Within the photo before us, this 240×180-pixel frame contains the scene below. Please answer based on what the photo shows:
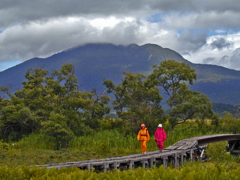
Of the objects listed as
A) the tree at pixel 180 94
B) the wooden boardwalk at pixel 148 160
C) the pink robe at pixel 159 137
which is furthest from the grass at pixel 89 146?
the pink robe at pixel 159 137

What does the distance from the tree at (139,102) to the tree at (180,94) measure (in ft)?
3.63

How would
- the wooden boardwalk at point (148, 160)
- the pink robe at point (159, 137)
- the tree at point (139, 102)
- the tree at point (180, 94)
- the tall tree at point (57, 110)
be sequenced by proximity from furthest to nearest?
1. the tree at point (139, 102)
2. the tall tree at point (57, 110)
3. the tree at point (180, 94)
4. the pink robe at point (159, 137)
5. the wooden boardwalk at point (148, 160)

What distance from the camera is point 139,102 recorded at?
2598cm

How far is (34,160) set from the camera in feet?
49.3

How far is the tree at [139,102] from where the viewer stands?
24125mm

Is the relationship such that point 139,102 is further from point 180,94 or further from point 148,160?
point 148,160

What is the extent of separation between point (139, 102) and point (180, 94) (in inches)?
167

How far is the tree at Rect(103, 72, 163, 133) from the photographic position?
950 inches

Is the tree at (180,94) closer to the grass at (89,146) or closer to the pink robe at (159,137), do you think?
the grass at (89,146)

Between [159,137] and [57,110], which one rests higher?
[57,110]

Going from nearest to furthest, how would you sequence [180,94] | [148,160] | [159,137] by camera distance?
1. [148,160]
2. [159,137]
3. [180,94]

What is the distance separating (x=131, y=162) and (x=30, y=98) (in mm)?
21233

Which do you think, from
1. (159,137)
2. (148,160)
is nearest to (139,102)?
(159,137)

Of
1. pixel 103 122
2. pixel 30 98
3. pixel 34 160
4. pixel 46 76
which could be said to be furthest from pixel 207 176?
pixel 46 76
